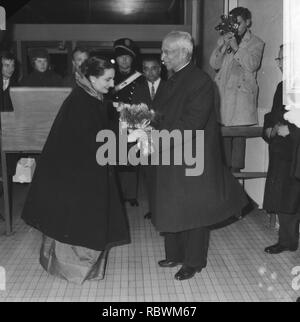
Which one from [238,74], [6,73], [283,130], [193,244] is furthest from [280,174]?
[6,73]

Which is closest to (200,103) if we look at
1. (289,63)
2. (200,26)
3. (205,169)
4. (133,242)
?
(205,169)

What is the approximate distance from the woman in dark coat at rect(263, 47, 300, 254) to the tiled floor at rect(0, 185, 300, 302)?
0.48 feet

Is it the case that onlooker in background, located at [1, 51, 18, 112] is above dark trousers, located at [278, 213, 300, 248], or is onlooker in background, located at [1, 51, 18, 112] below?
above

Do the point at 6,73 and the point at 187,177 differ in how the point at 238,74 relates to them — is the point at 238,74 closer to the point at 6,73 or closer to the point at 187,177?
the point at 187,177

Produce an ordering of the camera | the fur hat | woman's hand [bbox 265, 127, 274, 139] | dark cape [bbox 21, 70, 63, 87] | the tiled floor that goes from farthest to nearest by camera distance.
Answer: dark cape [bbox 21, 70, 63, 87] → the fur hat → the camera → woman's hand [bbox 265, 127, 274, 139] → the tiled floor

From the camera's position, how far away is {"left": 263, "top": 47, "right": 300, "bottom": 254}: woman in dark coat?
9.73 ft

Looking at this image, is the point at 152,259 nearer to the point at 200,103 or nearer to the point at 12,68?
the point at 200,103

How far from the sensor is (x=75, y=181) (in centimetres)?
246

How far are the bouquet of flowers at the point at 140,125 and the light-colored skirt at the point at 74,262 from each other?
0.73 meters

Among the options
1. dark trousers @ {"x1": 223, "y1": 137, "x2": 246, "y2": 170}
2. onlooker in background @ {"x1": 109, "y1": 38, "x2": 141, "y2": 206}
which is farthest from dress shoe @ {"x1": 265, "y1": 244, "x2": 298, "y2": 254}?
onlooker in background @ {"x1": 109, "y1": 38, "x2": 141, "y2": 206}

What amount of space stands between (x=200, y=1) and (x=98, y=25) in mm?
1529

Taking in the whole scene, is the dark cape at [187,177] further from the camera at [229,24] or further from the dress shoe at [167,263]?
the camera at [229,24]

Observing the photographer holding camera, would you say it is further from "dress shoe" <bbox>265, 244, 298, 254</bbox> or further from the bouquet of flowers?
the bouquet of flowers

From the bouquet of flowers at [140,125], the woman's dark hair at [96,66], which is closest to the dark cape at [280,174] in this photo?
the bouquet of flowers at [140,125]
